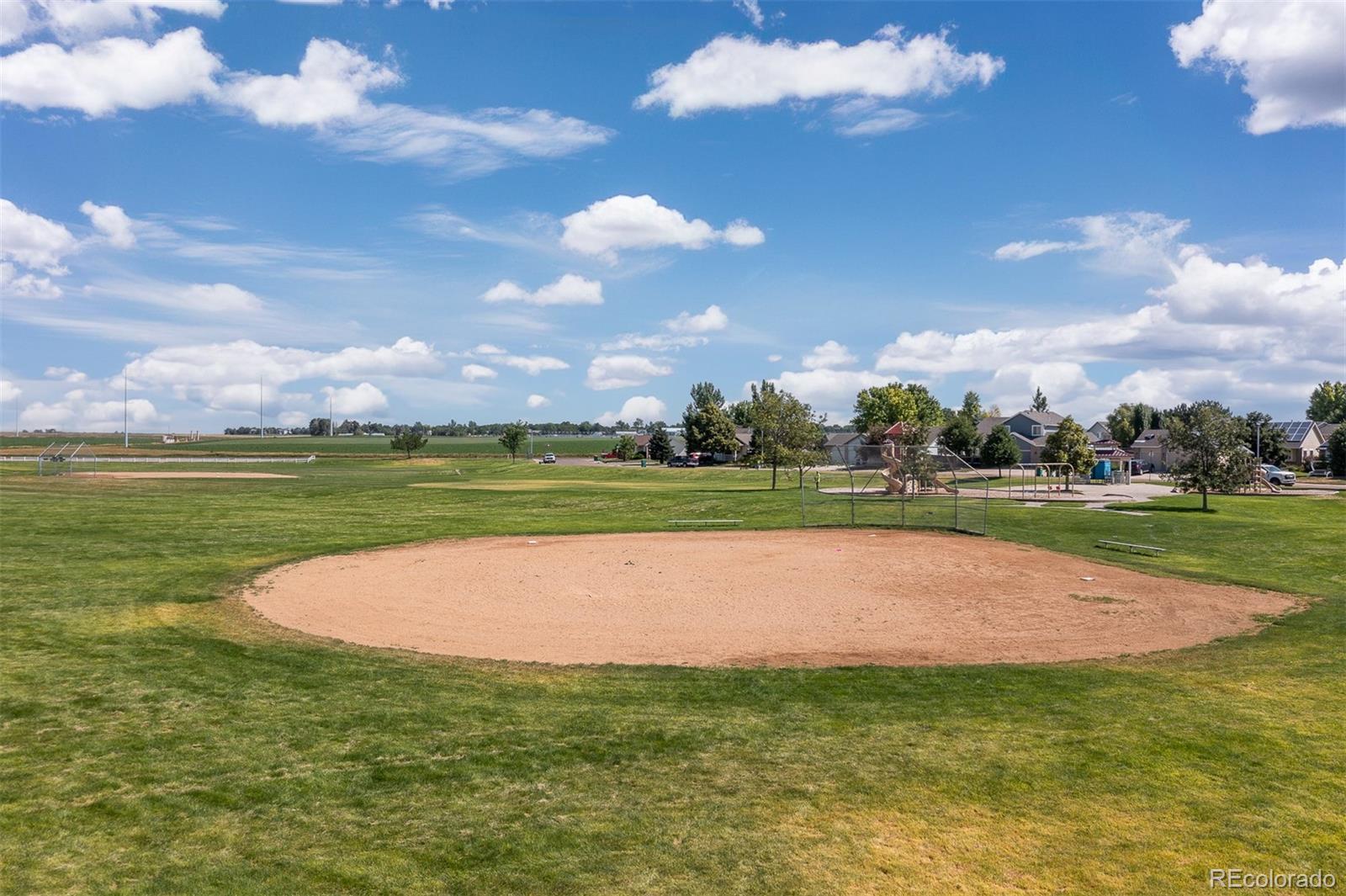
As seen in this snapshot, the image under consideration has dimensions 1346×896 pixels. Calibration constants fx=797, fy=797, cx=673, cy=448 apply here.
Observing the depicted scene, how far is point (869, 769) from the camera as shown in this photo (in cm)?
919

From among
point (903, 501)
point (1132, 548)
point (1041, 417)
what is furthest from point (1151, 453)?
point (1132, 548)

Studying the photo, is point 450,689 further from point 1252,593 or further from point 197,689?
point 1252,593

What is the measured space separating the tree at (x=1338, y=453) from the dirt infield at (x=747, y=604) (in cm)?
7492

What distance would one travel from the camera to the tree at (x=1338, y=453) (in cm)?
7981

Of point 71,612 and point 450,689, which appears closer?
point 450,689

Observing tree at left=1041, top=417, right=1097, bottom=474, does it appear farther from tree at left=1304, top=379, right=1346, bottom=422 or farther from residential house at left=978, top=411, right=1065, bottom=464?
tree at left=1304, top=379, right=1346, bottom=422

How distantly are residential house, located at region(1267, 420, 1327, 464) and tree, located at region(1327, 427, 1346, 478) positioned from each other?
17139 mm

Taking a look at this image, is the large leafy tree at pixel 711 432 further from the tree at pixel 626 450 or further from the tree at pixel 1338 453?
the tree at pixel 1338 453

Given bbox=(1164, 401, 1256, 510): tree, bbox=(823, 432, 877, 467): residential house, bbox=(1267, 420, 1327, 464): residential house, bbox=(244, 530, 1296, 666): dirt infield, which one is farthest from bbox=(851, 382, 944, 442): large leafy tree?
bbox=(244, 530, 1296, 666): dirt infield

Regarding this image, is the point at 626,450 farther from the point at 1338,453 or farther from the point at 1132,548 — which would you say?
the point at 1132,548

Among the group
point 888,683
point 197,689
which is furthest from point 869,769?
point 197,689

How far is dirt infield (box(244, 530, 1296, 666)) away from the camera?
15.4 metres

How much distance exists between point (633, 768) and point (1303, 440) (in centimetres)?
12532

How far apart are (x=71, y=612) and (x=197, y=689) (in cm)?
714
